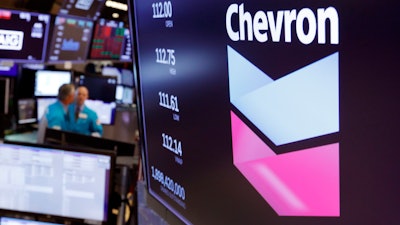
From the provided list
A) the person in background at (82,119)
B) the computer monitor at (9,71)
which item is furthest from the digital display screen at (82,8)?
the computer monitor at (9,71)

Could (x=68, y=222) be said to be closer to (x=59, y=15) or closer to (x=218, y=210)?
(x=218, y=210)

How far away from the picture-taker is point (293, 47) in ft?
3.42

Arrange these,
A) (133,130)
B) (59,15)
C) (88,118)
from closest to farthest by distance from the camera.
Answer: (59,15) → (88,118) → (133,130)

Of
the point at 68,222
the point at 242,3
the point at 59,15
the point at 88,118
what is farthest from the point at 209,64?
the point at 88,118

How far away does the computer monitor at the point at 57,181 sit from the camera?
2.85 metres

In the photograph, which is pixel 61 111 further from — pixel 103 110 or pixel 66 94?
pixel 103 110

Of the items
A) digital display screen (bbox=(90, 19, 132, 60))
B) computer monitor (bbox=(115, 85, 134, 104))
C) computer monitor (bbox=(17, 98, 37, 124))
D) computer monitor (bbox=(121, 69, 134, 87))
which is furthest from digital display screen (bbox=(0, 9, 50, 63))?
computer monitor (bbox=(121, 69, 134, 87))

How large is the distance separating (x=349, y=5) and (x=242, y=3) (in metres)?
0.34

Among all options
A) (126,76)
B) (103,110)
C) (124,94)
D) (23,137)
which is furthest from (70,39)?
(126,76)

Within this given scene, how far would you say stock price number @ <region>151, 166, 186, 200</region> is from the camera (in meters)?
1.71

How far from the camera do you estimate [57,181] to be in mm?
2902

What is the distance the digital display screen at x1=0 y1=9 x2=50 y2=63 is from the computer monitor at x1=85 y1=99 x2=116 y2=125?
3.14 metres

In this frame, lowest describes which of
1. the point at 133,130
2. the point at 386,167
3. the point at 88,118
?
the point at 133,130

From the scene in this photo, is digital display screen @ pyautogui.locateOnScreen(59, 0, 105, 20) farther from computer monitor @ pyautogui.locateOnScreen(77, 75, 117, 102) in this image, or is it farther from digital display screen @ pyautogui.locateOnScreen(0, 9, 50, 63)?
computer monitor @ pyautogui.locateOnScreen(77, 75, 117, 102)
